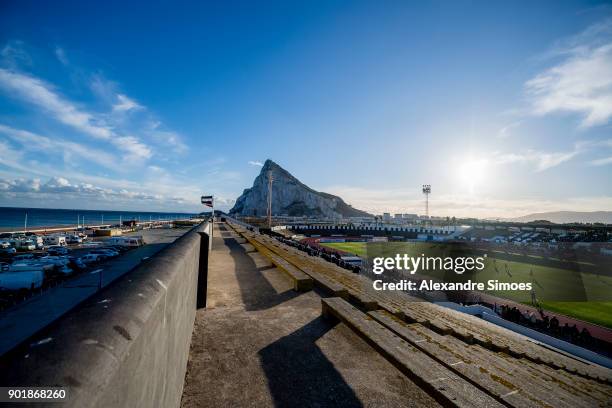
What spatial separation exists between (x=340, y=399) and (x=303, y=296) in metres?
3.09

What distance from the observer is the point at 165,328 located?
1590 mm

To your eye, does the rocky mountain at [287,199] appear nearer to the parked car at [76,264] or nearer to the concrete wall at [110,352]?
the parked car at [76,264]

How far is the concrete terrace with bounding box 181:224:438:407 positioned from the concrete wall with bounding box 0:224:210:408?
1592 millimetres

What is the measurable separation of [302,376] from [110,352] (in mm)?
2755

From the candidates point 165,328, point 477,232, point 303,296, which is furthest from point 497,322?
point 477,232

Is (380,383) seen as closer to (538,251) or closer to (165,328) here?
(165,328)

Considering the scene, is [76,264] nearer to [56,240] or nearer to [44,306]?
[44,306]

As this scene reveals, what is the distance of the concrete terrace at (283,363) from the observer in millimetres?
2752

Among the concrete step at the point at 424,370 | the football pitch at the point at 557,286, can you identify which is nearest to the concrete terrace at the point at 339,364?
the concrete step at the point at 424,370

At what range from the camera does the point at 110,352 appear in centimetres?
85

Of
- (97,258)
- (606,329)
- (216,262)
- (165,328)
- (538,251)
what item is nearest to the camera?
(165,328)

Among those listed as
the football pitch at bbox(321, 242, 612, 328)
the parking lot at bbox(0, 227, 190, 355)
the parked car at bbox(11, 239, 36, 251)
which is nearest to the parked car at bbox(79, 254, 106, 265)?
the parking lot at bbox(0, 227, 190, 355)

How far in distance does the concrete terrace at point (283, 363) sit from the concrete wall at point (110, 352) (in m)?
1.59

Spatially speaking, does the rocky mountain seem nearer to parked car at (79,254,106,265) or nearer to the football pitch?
the football pitch
